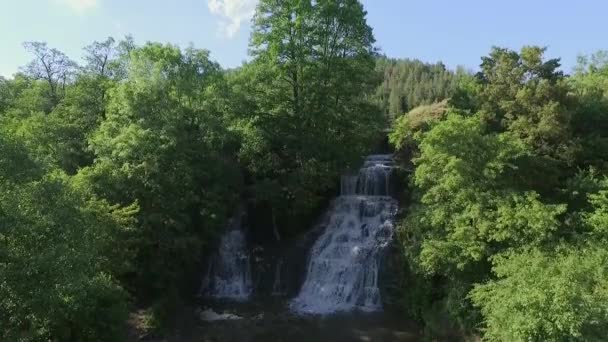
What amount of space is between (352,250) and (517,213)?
443 inches

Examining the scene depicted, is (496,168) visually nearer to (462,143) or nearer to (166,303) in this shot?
(462,143)

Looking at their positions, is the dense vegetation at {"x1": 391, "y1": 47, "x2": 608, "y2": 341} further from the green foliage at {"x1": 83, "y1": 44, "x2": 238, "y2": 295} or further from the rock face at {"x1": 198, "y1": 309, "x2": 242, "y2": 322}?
the green foliage at {"x1": 83, "y1": 44, "x2": 238, "y2": 295}

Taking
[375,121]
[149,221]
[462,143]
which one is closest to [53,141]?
[149,221]

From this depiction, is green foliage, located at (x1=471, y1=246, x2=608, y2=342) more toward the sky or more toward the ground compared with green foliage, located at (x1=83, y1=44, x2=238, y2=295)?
more toward the ground

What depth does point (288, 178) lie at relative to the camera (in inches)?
1196

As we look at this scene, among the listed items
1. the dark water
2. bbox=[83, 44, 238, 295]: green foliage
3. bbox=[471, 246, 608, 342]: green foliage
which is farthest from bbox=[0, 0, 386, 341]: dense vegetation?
bbox=[471, 246, 608, 342]: green foliage

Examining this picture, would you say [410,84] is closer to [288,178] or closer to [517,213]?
[288,178]

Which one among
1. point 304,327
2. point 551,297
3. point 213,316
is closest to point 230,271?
point 213,316

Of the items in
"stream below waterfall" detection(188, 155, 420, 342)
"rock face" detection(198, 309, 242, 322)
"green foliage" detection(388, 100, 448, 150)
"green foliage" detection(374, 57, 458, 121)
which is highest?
"green foliage" detection(374, 57, 458, 121)

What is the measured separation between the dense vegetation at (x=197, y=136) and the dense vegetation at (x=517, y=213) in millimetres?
8197

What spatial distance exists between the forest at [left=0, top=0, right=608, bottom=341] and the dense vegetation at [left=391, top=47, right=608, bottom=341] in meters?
0.08

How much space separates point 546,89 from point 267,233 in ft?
58.0

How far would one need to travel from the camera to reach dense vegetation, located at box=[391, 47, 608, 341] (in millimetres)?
14906

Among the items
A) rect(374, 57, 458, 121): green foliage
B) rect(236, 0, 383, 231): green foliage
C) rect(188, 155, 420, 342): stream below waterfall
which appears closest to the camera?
rect(188, 155, 420, 342): stream below waterfall
